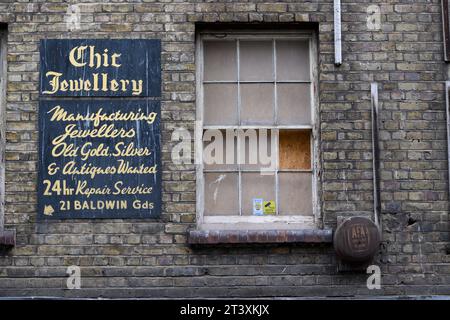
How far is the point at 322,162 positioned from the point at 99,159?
6.50ft

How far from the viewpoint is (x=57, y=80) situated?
6742 millimetres

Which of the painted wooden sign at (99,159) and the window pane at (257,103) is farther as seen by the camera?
the window pane at (257,103)

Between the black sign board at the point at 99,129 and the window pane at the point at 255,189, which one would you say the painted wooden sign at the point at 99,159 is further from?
the window pane at the point at 255,189

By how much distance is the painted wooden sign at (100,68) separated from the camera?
22.1 feet

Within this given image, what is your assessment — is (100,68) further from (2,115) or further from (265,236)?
(265,236)

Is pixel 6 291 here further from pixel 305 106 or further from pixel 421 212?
pixel 421 212

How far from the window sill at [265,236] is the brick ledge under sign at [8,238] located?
152 centimetres

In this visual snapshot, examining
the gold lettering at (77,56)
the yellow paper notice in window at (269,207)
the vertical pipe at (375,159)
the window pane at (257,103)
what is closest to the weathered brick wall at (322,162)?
the vertical pipe at (375,159)

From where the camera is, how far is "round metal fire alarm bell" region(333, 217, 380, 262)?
21.1 feet

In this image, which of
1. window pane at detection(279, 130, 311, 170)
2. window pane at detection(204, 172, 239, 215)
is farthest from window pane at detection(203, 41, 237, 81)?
window pane at detection(204, 172, 239, 215)

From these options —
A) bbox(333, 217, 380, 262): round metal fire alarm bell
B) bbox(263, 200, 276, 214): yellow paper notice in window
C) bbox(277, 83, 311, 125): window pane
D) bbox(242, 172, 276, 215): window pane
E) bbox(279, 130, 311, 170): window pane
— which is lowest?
bbox(333, 217, 380, 262): round metal fire alarm bell

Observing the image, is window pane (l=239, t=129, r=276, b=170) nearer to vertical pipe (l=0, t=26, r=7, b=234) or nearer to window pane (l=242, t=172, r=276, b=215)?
window pane (l=242, t=172, r=276, b=215)

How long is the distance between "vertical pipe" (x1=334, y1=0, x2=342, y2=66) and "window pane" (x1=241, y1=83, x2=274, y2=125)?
2.16 feet

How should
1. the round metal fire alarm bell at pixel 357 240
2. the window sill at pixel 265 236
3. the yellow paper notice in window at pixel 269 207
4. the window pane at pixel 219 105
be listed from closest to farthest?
the round metal fire alarm bell at pixel 357 240 < the window sill at pixel 265 236 < the yellow paper notice in window at pixel 269 207 < the window pane at pixel 219 105
